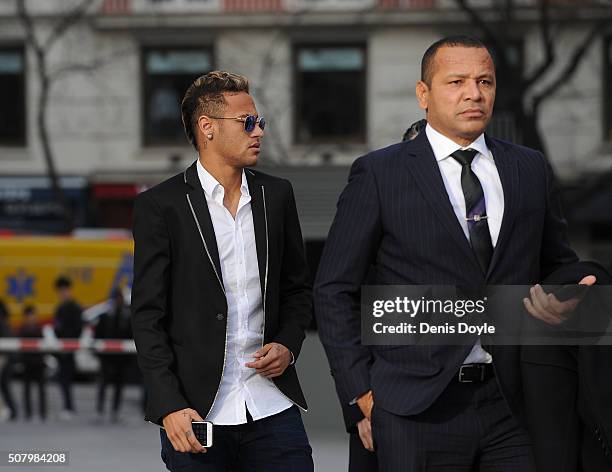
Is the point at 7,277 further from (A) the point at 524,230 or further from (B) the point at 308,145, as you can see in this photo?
(A) the point at 524,230

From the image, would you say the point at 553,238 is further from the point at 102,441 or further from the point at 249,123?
the point at 102,441

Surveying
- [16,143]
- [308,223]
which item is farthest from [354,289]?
[16,143]

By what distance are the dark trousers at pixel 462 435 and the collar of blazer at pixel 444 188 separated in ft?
1.19

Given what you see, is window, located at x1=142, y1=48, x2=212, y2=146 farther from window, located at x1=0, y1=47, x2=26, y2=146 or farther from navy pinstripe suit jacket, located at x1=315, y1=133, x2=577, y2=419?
navy pinstripe suit jacket, located at x1=315, y1=133, x2=577, y2=419

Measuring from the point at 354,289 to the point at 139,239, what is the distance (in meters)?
0.73

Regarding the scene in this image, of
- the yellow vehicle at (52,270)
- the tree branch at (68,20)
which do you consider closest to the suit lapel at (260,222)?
the yellow vehicle at (52,270)

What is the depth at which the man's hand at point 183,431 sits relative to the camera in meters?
4.04

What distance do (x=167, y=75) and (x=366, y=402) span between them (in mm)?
22658

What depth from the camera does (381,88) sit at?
25.5m

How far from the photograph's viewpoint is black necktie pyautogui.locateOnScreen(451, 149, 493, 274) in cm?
392

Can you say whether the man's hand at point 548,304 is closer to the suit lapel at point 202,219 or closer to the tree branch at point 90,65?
the suit lapel at point 202,219

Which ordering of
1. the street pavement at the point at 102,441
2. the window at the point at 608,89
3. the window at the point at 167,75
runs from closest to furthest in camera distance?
the street pavement at the point at 102,441, the window at the point at 608,89, the window at the point at 167,75

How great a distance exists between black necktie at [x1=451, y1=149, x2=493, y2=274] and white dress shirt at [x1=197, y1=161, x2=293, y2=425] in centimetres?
73

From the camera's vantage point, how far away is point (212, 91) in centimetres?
439
